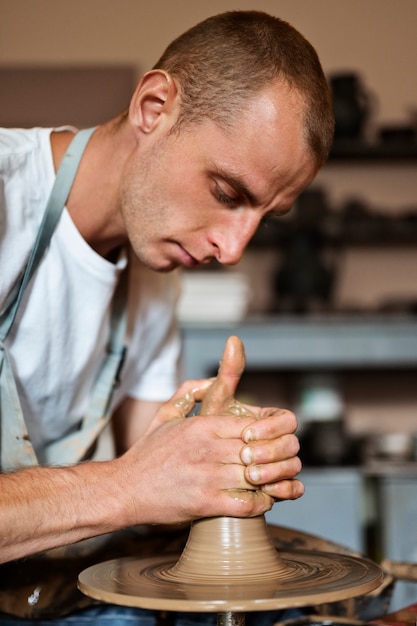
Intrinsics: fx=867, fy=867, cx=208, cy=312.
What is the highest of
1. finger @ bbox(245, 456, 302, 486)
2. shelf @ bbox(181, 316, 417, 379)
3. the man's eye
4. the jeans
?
the man's eye

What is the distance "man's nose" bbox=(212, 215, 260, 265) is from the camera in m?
1.26

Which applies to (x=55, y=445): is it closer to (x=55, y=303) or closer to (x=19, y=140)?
(x=55, y=303)

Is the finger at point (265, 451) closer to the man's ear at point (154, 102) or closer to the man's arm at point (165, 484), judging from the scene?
the man's arm at point (165, 484)

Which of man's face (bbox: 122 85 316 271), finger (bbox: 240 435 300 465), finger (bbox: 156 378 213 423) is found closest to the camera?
finger (bbox: 240 435 300 465)

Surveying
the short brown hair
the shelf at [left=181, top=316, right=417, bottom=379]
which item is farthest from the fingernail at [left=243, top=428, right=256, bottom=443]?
the shelf at [left=181, top=316, right=417, bottom=379]

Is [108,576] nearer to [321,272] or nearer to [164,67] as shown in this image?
[164,67]

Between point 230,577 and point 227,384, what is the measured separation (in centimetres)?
24

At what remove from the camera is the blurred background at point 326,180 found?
115 inches

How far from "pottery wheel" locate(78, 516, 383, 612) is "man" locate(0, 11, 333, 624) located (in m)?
0.04

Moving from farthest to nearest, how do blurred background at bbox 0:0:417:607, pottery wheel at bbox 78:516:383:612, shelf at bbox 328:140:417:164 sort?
1. shelf at bbox 328:140:417:164
2. blurred background at bbox 0:0:417:607
3. pottery wheel at bbox 78:516:383:612

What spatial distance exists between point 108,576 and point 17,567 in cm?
32

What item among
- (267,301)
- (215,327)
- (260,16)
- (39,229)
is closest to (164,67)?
(260,16)

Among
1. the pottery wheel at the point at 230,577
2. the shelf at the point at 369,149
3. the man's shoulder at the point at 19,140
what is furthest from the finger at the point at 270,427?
the shelf at the point at 369,149

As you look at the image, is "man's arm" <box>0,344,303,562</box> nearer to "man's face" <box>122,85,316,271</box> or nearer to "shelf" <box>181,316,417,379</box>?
"man's face" <box>122,85,316,271</box>
